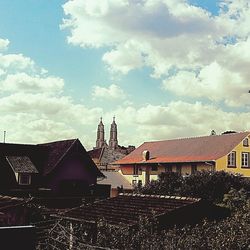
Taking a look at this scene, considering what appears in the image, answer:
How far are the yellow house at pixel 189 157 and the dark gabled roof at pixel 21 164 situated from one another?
19.0 metres

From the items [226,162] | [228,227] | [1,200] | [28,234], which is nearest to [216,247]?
[228,227]

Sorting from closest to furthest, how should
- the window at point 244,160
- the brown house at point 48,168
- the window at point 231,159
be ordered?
the brown house at point 48,168, the window at point 231,159, the window at point 244,160

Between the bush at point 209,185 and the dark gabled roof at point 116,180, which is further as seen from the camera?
the dark gabled roof at point 116,180

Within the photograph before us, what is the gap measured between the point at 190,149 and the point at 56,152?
66.4 ft

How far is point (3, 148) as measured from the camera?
39125mm

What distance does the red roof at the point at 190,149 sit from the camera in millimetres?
50281

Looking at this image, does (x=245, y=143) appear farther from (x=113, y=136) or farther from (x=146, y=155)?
(x=113, y=136)

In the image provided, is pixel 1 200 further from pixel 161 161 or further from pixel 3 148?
pixel 161 161

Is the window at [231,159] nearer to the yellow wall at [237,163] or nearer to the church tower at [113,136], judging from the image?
the yellow wall at [237,163]

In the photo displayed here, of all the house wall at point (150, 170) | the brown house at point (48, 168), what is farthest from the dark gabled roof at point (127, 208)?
the house wall at point (150, 170)

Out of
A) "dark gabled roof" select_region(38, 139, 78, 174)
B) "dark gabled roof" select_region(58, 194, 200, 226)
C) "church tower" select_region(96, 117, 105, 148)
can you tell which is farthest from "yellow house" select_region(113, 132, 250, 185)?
"church tower" select_region(96, 117, 105, 148)

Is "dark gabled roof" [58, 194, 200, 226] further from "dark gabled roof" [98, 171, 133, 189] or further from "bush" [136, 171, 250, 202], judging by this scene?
"dark gabled roof" [98, 171, 133, 189]

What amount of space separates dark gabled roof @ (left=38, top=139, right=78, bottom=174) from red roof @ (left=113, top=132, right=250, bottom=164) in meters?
16.7

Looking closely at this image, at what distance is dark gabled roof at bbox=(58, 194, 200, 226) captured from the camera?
1694 centimetres
